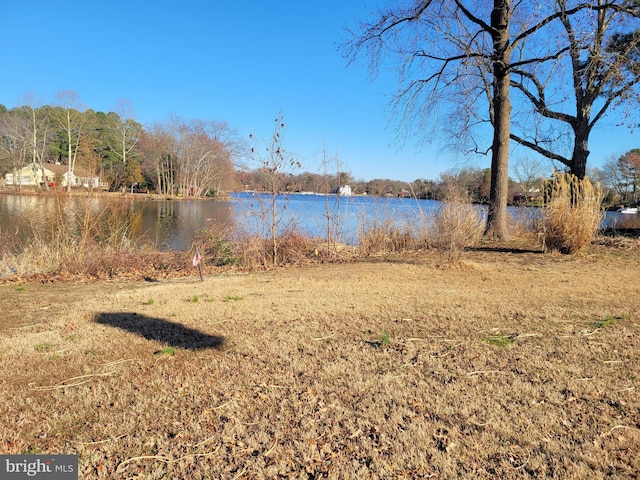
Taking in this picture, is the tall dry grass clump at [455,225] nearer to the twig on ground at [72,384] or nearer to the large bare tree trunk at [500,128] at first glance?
the large bare tree trunk at [500,128]

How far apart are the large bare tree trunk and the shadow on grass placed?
9.14 m

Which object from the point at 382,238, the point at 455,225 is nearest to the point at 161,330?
the point at 455,225

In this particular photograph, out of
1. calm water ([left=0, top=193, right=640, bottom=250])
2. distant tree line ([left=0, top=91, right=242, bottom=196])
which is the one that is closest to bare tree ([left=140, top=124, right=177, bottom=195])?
distant tree line ([left=0, top=91, right=242, bottom=196])

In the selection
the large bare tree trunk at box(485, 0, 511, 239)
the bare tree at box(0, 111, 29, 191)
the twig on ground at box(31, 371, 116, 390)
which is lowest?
the twig on ground at box(31, 371, 116, 390)

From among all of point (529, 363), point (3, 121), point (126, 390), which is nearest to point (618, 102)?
point (529, 363)

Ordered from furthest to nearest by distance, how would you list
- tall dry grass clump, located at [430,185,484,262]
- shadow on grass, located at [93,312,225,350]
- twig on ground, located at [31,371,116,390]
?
1. tall dry grass clump, located at [430,185,484,262]
2. shadow on grass, located at [93,312,225,350]
3. twig on ground, located at [31,371,116,390]

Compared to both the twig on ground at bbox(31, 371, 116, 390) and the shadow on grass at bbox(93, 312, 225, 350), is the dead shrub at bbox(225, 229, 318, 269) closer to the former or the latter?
the shadow on grass at bbox(93, 312, 225, 350)

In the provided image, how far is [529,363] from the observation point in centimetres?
327

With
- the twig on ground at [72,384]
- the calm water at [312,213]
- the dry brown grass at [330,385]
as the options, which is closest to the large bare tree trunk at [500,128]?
the calm water at [312,213]

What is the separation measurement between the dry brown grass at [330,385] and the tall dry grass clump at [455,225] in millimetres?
2444

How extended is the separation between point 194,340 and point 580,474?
10.4ft

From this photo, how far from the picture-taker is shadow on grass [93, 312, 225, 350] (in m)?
3.83

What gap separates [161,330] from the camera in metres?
4.23

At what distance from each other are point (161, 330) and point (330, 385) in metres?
2.17
